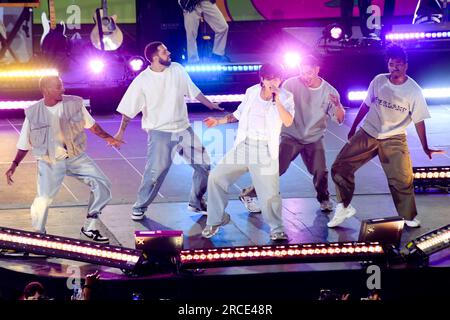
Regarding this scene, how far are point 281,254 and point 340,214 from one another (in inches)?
58.8

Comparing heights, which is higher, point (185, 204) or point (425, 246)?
point (185, 204)

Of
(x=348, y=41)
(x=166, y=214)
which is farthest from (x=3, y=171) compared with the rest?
(x=348, y=41)

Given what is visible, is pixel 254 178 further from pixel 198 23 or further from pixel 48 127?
pixel 198 23

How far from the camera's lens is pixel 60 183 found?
10.4 metres

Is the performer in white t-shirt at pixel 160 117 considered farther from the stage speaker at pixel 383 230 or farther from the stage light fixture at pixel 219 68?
the stage light fixture at pixel 219 68

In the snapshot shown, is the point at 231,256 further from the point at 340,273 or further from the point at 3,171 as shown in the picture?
the point at 3,171

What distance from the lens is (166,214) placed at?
11.4 meters

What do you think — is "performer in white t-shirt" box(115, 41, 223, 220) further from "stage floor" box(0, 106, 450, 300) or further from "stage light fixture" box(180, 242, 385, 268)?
"stage light fixture" box(180, 242, 385, 268)

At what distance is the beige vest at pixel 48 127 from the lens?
Result: 10.2 metres

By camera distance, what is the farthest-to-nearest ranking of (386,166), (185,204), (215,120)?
(185,204) → (386,166) → (215,120)

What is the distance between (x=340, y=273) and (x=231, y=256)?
94 cm

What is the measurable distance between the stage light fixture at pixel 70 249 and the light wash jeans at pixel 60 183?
388mm

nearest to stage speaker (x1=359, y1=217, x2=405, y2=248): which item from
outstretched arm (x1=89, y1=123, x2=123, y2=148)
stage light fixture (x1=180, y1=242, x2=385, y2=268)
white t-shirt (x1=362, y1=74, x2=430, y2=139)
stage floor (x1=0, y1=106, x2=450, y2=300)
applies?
stage light fixture (x1=180, y1=242, x2=385, y2=268)

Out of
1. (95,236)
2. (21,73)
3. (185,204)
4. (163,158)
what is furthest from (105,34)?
(95,236)
